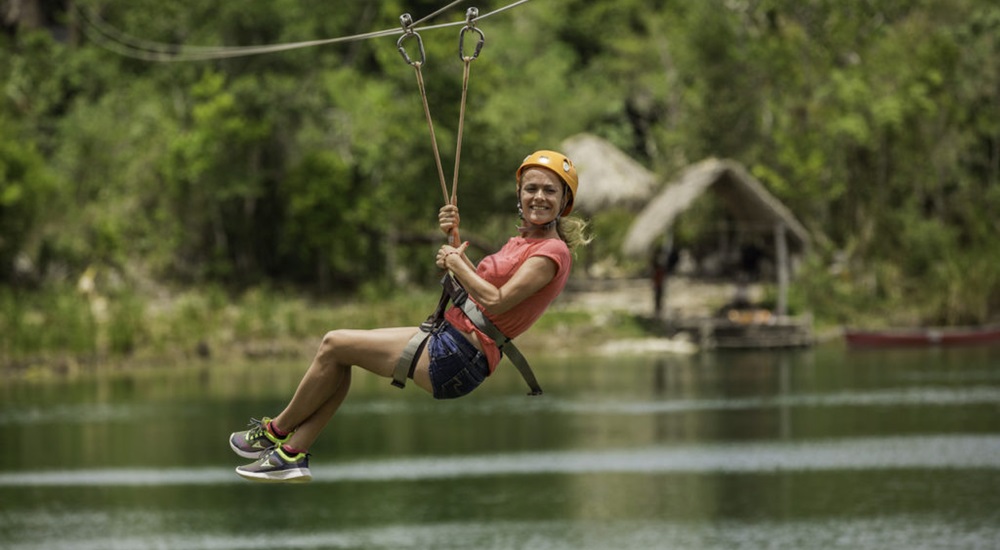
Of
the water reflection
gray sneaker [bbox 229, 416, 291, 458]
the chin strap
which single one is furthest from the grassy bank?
the chin strap

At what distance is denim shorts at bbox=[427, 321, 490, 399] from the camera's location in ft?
27.6

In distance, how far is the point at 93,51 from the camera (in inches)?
2149

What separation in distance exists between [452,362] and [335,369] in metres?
0.55

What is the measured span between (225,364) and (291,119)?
9.08 m

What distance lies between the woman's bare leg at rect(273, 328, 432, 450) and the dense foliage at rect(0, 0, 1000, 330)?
3812cm

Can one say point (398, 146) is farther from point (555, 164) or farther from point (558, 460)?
point (555, 164)

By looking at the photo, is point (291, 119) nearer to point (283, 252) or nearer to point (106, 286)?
point (283, 252)

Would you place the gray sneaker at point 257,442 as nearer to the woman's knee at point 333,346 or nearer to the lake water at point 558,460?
the woman's knee at point 333,346

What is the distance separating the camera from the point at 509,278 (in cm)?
A: 841

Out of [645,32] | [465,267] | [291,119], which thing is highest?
[645,32]

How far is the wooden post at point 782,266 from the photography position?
46062 mm

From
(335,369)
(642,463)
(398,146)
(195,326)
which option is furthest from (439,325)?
(398,146)

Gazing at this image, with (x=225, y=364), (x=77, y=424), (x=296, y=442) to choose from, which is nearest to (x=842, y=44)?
(x=225, y=364)

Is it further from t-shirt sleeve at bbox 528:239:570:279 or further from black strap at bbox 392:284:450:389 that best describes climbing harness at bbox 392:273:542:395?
t-shirt sleeve at bbox 528:239:570:279
